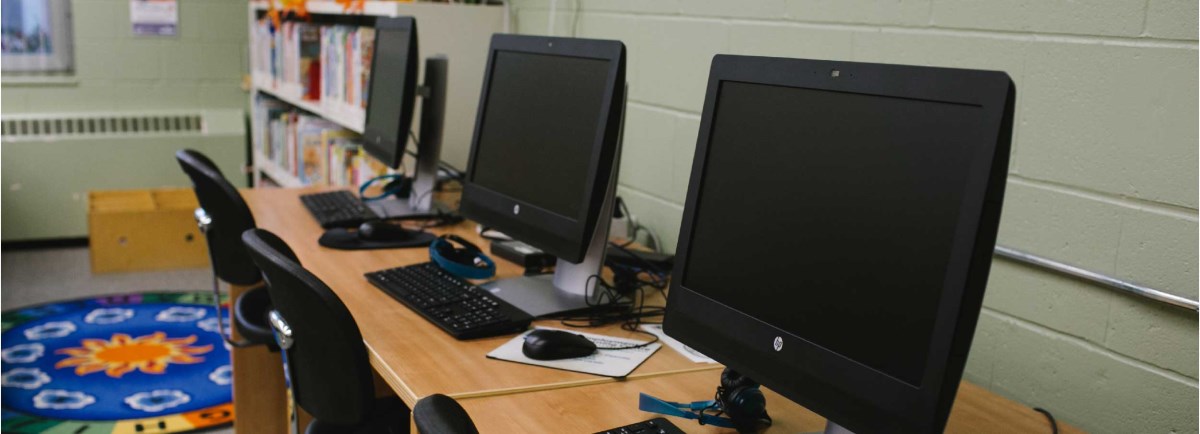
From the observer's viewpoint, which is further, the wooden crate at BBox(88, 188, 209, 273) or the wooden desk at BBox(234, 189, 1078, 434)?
the wooden crate at BBox(88, 188, 209, 273)

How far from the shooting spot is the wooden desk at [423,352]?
1450 mm

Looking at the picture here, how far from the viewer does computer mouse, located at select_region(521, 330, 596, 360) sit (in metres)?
1.54

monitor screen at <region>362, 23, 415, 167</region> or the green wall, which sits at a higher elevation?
monitor screen at <region>362, 23, 415, 167</region>

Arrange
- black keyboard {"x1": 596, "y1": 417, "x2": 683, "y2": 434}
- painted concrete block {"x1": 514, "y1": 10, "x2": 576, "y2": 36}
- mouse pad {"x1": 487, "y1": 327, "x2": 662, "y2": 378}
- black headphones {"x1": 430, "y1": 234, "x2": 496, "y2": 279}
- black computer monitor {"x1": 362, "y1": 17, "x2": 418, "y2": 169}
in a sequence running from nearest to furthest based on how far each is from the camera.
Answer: black keyboard {"x1": 596, "y1": 417, "x2": 683, "y2": 434}, mouse pad {"x1": 487, "y1": 327, "x2": 662, "y2": 378}, black headphones {"x1": 430, "y1": 234, "x2": 496, "y2": 279}, black computer monitor {"x1": 362, "y1": 17, "x2": 418, "y2": 169}, painted concrete block {"x1": 514, "y1": 10, "x2": 576, "y2": 36}

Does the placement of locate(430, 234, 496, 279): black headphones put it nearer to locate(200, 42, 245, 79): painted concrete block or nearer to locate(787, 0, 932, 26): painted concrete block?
locate(787, 0, 932, 26): painted concrete block

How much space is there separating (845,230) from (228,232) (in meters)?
1.69

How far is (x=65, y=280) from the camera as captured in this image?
444 cm

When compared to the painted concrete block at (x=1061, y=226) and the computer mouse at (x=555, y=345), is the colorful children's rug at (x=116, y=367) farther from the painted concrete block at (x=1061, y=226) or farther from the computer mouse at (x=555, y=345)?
the painted concrete block at (x=1061, y=226)

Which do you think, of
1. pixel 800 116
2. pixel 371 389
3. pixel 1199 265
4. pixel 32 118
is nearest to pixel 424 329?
pixel 371 389

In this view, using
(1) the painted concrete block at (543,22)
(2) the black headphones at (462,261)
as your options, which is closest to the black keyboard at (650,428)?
(2) the black headphones at (462,261)

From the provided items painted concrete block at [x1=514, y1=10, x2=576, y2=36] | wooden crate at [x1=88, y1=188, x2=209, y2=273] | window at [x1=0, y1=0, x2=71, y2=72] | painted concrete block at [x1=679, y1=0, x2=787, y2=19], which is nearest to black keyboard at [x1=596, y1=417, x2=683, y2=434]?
painted concrete block at [x1=679, y1=0, x2=787, y2=19]

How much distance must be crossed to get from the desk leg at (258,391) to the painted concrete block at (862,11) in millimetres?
1582

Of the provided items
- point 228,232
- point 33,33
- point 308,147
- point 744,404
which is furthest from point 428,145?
point 33,33

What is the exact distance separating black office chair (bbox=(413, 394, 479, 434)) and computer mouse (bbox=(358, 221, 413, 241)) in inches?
47.3
